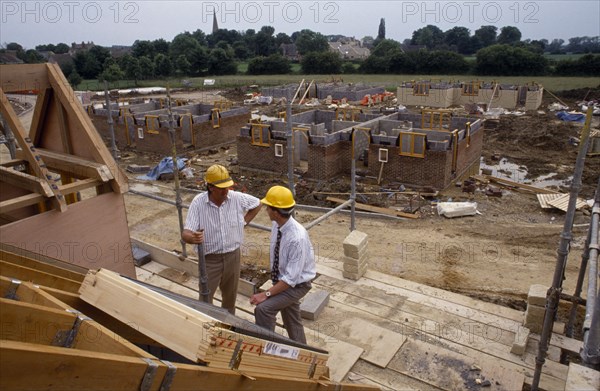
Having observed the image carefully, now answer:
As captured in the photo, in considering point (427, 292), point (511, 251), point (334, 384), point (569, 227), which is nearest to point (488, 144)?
point (511, 251)

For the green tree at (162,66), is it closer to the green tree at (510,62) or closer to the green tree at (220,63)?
the green tree at (220,63)

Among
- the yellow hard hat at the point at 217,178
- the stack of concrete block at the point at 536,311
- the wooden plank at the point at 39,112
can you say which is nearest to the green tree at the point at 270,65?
the wooden plank at the point at 39,112

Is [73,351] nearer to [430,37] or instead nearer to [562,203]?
[562,203]

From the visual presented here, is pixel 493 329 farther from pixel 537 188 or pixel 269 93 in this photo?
pixel 269 93

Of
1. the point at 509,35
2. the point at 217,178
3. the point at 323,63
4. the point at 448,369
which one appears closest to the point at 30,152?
the point at 217,178

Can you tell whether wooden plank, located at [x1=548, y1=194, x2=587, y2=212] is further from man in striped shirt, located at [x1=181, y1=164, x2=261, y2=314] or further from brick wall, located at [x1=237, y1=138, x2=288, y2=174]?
man in striped shirt, located at [x1=181, y1=164, x2=261, y2=314]

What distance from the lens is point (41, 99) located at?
509cm

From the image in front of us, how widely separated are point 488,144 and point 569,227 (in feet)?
68.4

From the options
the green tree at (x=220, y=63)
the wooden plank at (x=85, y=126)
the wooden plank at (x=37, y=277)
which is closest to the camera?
the wooden plank at (x=37, y=277)

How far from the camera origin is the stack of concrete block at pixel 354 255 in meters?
6.81

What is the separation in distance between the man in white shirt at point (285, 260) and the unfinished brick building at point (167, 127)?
56.1 ft

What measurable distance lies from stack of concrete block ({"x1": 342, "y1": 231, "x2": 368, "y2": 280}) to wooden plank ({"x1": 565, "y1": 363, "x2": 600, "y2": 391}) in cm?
354

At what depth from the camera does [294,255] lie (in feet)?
13.5

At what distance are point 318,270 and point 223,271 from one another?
107 inches
